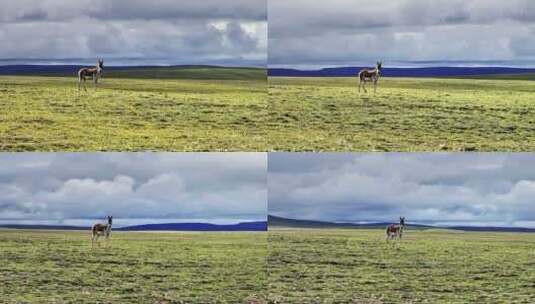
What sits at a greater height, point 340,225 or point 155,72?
point 155,72

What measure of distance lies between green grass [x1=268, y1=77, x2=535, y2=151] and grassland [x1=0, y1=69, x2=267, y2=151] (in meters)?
0.46

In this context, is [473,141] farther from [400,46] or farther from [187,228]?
[187,228]

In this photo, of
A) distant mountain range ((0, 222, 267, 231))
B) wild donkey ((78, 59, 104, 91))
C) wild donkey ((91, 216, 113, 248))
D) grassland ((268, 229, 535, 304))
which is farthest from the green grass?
wild donkey ((91, 216, 113, 248))

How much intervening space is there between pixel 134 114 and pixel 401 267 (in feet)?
16.5

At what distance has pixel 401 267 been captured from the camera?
57.8ft

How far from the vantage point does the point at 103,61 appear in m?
17.6

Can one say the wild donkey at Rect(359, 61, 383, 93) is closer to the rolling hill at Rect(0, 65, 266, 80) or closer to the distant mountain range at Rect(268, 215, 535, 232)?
the rolling hill at Rect(0, 65, 266, 80)

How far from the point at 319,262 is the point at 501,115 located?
3.87 m

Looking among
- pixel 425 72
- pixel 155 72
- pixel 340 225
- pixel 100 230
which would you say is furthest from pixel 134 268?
pixel 425 72

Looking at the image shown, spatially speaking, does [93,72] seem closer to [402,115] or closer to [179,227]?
[179,227]

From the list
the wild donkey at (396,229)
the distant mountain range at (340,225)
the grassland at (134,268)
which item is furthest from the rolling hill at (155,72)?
the wild donkey at (396,229)

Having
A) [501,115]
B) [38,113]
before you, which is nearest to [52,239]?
[38,113]

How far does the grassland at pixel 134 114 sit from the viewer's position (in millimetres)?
17156

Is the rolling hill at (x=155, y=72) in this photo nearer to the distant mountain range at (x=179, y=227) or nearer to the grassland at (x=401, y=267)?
the distant mountain range at (x=179, y=227)
